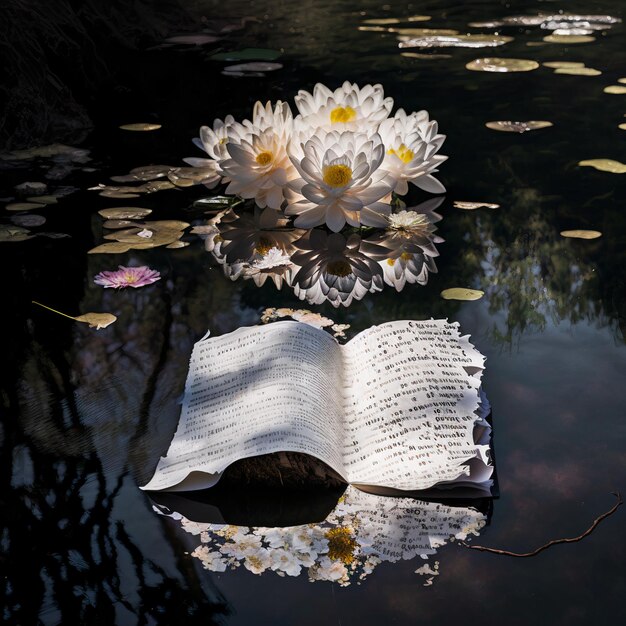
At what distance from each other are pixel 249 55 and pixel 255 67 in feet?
0.80

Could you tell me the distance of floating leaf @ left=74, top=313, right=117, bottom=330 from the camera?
1724 millimetres

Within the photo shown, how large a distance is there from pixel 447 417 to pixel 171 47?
3257mm

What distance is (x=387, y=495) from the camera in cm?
119

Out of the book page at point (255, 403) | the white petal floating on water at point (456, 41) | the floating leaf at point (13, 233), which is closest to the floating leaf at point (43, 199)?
the floating leaf at point (13, 233)

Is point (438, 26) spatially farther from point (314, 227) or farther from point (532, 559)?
point (532, 559)

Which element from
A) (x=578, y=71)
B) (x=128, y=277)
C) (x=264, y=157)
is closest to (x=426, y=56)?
(x=578, y=71)

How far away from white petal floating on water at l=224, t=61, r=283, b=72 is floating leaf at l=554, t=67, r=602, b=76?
1141mm

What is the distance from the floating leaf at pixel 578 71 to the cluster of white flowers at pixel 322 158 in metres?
1.59

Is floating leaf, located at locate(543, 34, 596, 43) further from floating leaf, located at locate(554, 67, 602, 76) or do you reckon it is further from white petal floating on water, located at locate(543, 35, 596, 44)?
floating leaf, located at locate(554, 67, 602, 76)

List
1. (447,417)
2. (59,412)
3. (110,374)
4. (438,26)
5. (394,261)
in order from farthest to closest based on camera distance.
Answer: (438,26)
(394,261)
(110,374)
(59,412)
(447,417)

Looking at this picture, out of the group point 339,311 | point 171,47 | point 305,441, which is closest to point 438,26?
point 171,47

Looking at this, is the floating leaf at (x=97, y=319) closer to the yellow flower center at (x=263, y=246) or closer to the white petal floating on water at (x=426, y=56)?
the yellow flower center at (x=263, y=246)

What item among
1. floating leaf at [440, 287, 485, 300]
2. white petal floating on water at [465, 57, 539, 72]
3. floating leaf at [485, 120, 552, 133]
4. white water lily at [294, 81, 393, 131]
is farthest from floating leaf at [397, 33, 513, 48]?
floating leaf at [440, 287, 485, 300]

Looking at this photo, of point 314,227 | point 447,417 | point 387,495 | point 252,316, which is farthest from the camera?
point 314,227
